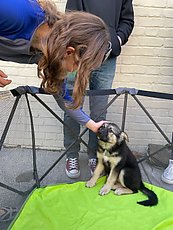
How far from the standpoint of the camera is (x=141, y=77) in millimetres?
2973

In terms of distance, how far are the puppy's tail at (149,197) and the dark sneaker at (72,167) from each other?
424 millimetres

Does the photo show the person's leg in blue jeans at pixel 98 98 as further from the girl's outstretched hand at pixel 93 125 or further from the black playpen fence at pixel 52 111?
the girl's outstretched hand at pixel 93 125

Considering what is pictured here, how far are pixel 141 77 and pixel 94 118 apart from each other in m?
0.69

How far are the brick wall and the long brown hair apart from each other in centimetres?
99

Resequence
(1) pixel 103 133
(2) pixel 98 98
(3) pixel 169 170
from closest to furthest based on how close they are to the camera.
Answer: (1) pixel 103 133 < (2) pixel 98 98 < (3) pixel 169 170

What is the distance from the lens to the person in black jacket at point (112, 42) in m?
2.40

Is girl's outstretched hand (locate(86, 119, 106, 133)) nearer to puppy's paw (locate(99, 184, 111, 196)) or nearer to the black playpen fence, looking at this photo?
the black playpen fence

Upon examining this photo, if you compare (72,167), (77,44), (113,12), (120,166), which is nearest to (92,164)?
(72,167)

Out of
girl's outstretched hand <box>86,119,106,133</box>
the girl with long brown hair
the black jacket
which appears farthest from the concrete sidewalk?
the girl with long brown hair

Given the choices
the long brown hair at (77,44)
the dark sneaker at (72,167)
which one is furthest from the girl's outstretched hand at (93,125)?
the long brown hair at (77,44)

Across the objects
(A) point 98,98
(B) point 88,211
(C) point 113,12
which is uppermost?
(C) point 113,12

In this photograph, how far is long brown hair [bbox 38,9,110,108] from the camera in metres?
1.30

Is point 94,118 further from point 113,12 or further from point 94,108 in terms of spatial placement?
point 113,12

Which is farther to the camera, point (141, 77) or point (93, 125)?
point (141, 77)
